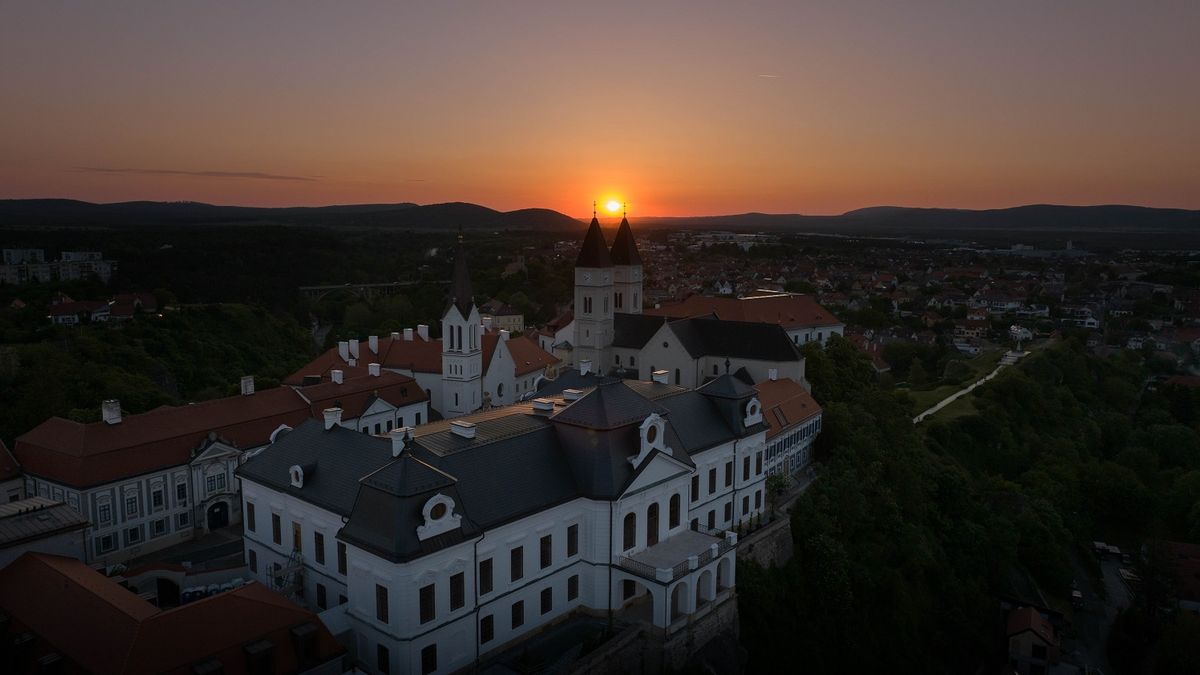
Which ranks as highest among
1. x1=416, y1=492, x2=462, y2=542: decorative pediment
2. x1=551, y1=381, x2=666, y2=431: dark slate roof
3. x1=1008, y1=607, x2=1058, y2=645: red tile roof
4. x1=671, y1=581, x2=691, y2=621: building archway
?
x1=551, y1=381, x2=666, y2=431: dark slate roof

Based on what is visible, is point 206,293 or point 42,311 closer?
point 42,311

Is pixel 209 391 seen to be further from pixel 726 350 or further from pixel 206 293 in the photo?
pixel 206 293

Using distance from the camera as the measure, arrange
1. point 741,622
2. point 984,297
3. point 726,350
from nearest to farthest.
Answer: point 741,622 < point 726,350 < point 984,297

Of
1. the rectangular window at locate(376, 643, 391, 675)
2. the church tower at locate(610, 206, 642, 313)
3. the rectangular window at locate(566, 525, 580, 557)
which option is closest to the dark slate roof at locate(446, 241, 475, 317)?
the church tower at locate(610, 206, 642, 313)

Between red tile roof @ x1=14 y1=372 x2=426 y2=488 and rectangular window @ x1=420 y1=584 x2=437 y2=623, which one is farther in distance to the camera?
red tile roof @ x1=14 y1=372 x2=426 y2=488

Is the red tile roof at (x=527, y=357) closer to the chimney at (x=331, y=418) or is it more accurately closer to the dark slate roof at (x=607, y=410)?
the chimney at (x=331, y=418)

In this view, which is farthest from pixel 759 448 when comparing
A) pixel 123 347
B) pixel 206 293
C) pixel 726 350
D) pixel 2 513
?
pixel 206 293

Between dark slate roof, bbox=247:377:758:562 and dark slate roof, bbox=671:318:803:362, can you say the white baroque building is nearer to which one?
dark slate roof, bbox=247:377:758:562
